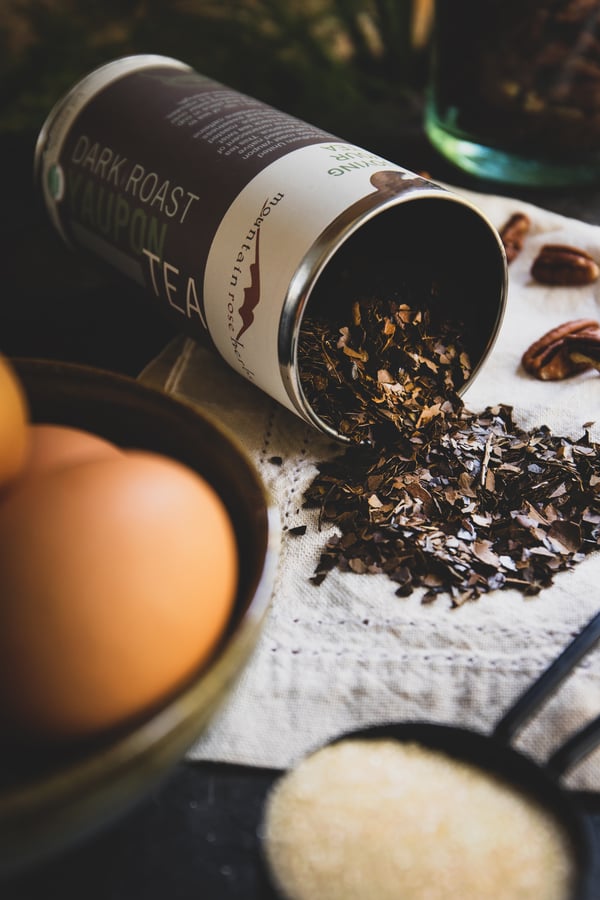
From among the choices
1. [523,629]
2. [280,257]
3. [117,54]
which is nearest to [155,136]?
[280,257]

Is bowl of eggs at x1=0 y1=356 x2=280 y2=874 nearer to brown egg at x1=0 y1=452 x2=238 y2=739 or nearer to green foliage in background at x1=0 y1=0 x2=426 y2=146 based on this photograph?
brown egg at x1=0 y1=452 x2=238 y2=739

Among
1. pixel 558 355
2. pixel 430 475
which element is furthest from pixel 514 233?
pixel 430 475

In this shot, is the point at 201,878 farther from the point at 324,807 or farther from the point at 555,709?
the point at 555,709

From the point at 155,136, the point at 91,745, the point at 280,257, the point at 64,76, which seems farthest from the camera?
the point at 64,76

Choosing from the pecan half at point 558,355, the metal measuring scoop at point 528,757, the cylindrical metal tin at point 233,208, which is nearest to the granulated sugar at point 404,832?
the metal measuring scoop at point 528,757

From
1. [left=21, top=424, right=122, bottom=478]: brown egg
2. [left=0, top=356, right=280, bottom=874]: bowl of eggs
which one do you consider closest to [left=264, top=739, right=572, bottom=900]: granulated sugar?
[left=0, top=356, right=280, bottom=874]: bowl of eggs

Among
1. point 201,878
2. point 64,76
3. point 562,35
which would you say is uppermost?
point 562,35
